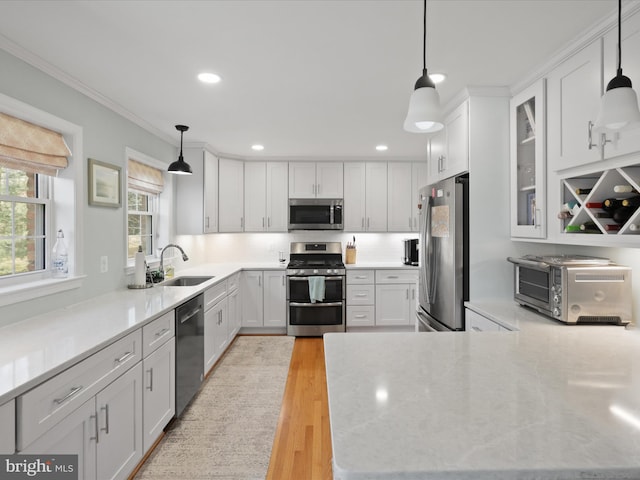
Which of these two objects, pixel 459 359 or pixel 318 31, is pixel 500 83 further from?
pixel 459 359

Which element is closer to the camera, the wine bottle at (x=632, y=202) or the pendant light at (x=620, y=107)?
the pendant light at (x=620, y=107)

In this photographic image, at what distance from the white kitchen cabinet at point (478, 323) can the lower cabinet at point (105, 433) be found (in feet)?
6.72

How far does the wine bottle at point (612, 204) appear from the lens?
164 centimetres

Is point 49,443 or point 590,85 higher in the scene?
point 590,85

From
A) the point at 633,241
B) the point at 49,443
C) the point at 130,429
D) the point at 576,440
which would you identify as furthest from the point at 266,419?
the point at 633,241

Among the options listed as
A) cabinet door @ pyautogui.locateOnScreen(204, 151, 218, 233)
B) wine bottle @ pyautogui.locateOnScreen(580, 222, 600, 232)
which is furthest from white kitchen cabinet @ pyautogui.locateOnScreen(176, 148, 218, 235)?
wine bottle @ pyautogui.locateOnScreen(580, 222, 600, 232)

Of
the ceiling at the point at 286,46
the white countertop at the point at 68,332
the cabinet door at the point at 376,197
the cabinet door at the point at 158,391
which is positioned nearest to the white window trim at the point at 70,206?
the white countertop at the point at 68,332

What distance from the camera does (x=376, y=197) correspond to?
4.78 m

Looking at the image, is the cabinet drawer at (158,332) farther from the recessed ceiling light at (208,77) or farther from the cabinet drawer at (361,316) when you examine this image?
the cabinet drawer at (361,316)

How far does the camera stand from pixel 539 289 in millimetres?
2023

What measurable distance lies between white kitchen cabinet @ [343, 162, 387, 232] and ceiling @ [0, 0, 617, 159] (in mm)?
1825

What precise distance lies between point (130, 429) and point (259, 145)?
313 centimetres

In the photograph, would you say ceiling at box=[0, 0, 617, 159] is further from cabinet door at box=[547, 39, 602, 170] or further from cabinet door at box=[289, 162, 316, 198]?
cabinet door at box=[289, 162, 316, 198]

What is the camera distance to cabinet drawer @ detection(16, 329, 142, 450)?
3.90 ft
